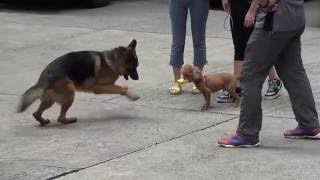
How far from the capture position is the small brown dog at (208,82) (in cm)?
761

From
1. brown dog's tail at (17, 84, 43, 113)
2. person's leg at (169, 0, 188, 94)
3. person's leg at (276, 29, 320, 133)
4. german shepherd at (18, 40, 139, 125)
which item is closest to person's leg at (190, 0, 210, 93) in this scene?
person's leg at (169, 0, 188, 94)

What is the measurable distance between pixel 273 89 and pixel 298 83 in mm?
1869

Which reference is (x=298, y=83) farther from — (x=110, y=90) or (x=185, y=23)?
(x=185, y=23)

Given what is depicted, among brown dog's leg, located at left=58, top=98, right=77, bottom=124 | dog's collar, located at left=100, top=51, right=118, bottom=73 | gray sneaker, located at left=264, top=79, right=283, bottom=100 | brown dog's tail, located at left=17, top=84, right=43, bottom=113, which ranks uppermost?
dog's collar, located at left=100, top=51, right=118, bottom=73

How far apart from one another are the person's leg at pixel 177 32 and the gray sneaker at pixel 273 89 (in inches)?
39.7

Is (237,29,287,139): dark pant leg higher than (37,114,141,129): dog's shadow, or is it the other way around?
(237,29,287,139): dark pant leg

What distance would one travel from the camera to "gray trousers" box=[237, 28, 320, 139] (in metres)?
5.99

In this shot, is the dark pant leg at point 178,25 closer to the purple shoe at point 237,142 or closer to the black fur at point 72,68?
the black fur at point 72,68

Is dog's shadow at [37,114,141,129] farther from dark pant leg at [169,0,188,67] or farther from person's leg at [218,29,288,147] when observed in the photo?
person's leg at [218,29,288,147]

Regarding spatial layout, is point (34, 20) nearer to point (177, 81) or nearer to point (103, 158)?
point (177, 81)

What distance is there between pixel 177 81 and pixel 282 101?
1236 mm

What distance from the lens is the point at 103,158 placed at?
19.7 feet

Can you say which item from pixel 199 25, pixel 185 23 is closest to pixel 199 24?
pixel 199 25

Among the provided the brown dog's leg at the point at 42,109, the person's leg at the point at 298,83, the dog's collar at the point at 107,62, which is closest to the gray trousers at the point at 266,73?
the person's leg at the point at 298,83
